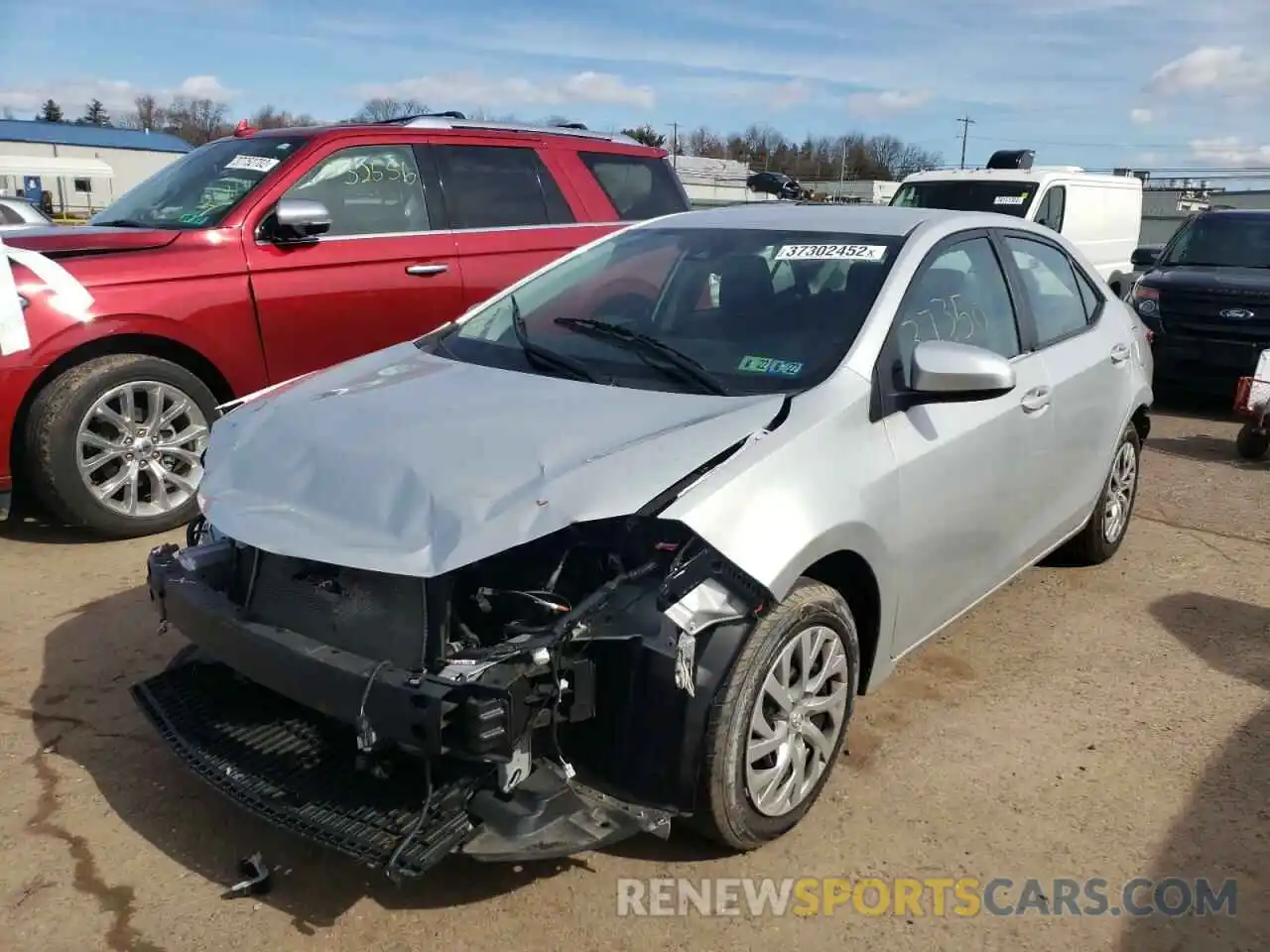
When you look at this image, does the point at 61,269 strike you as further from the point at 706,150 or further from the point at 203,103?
the point at 203,103

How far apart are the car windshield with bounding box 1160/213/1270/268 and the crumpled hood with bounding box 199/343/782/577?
9067 millimetres

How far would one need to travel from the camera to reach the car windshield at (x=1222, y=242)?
9984 millimetres

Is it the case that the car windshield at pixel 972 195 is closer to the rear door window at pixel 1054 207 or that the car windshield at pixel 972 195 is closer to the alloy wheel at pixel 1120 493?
the rear door window at pixel 1054 207

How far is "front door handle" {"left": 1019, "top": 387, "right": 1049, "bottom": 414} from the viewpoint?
385 centimetres

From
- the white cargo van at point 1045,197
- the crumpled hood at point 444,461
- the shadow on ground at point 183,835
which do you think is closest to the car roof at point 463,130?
the crumpled hood at point 444,461

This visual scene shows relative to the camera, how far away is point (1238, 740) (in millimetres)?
3576

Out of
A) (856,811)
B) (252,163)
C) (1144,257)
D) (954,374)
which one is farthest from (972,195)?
(856,811)

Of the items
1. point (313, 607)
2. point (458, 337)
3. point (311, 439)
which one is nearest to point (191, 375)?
point (458, 337)

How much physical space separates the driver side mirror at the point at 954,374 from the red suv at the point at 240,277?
3438 millimetres

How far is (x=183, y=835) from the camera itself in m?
2.87

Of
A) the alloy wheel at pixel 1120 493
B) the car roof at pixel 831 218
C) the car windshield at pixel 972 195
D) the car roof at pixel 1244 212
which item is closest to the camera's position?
the car roof at pixel 831 218

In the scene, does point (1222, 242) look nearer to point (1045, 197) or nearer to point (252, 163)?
point (1045, 197)

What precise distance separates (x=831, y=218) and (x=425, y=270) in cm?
279

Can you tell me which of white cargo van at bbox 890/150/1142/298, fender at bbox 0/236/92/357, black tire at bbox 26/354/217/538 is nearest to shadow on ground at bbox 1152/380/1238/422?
white cargo van at bbox 890/150/1142/298
